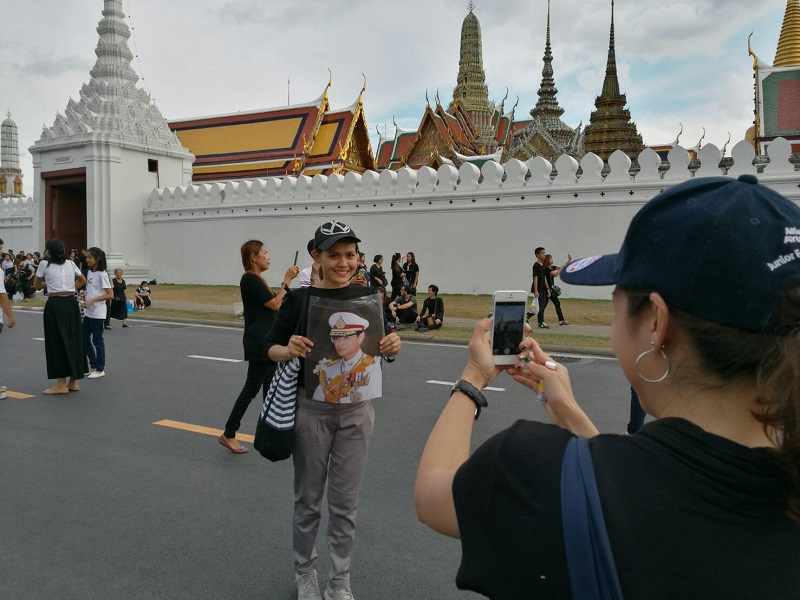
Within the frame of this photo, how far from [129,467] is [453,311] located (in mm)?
12462

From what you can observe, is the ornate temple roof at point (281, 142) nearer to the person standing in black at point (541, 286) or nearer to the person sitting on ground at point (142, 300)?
the person sitting on ground at point (142, 300)

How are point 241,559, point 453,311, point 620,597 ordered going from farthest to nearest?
point 453,311, point 241,559, point 620,597

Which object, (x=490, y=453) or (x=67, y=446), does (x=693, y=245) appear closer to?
(x=490, y=453)

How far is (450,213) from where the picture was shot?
21125 mm

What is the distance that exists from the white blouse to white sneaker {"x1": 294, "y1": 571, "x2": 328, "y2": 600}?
598 centimetres

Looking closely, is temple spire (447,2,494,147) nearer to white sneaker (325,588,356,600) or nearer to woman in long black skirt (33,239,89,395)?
woman in long black skirt (33,239,89,395)

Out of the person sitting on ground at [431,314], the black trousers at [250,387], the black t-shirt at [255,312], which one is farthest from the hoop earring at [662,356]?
the person sitting on ground at [431,314]

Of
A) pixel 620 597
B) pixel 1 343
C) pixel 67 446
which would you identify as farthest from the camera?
pixel 1 343

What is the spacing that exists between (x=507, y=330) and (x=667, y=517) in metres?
0.80

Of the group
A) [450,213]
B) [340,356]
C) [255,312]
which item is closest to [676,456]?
[340,356]

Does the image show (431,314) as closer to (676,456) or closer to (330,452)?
(330,452)

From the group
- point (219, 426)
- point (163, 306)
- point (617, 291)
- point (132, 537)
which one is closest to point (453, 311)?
point (163, 306)

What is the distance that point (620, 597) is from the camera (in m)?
0.97

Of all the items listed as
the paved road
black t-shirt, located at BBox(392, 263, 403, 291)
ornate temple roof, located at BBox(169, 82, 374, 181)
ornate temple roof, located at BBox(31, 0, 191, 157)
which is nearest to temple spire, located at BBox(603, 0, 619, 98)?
ornate temple roof, located at BBox(169, 82, 374, 181)
